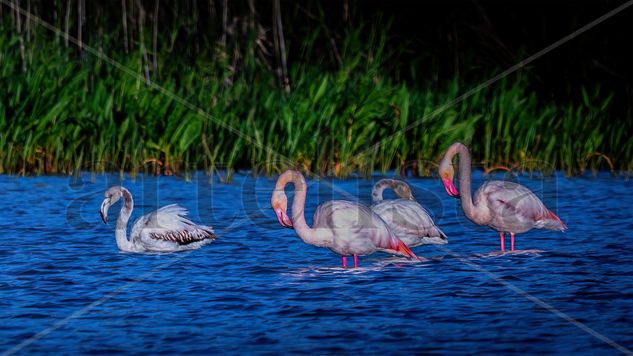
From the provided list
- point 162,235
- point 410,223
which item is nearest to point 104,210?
point 162,235

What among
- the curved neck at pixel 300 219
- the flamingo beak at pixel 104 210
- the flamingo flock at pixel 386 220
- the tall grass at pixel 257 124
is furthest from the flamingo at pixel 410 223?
the tall grass at pixel 257 124

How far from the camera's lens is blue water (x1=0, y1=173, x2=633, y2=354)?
5598mm

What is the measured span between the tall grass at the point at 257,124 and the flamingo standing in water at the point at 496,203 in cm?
422

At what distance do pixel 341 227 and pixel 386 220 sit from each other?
0.80 metres

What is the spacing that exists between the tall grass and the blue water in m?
1.94

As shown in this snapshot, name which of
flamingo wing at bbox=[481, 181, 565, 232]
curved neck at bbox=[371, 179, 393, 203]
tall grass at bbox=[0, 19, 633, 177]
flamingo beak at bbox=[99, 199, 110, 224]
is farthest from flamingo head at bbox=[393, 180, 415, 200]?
tall grass at bbox=[0, 19, 633, 177]

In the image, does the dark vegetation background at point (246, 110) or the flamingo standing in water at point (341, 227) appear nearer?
the flamingo standing in water at point (341, 227)

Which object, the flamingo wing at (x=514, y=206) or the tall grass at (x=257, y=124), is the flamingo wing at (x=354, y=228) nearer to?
the flamingo wing at (x=514, y=206)

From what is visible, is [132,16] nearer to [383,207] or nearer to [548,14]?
[548,14]

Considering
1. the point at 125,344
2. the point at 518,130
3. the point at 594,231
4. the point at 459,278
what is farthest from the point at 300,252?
the point at 518,130

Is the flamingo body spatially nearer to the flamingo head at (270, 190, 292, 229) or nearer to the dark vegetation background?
the flamingo head at (270, 190, 292, 229)

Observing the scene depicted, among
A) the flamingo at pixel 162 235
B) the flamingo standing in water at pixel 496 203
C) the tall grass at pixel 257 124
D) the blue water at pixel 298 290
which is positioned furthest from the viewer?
the tall grass at pixel 257 124

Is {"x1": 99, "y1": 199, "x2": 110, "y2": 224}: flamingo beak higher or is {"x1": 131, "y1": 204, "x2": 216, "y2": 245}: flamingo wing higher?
{"x1": 99, "y1": 199, "x2": 110, "y2": 224}: flamingo beak

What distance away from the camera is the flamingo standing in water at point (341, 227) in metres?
7.71
